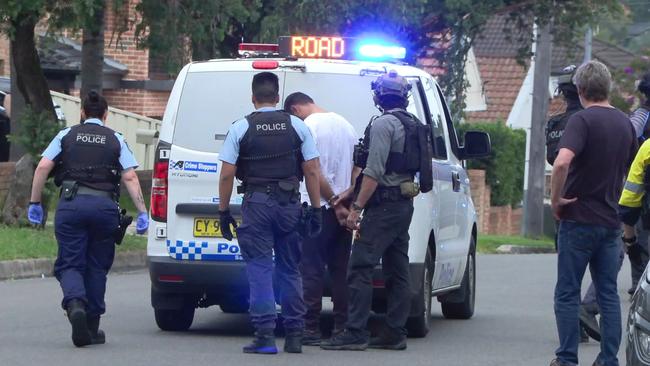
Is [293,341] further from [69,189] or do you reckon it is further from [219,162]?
[69,189]

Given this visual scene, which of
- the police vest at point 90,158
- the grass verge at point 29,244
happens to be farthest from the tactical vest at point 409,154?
the grass verge at point 29,244

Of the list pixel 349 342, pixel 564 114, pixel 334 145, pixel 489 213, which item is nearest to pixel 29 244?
pixel 334 145

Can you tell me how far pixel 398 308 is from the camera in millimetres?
10023

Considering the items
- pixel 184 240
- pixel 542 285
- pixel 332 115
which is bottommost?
pixel 542 285

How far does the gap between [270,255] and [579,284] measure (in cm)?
204

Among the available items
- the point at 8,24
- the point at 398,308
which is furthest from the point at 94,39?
the point at 398,308

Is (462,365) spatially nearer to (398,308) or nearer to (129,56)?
(398,308)

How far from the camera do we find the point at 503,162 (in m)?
30.7

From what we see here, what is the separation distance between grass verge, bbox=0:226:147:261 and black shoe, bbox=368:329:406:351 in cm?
606

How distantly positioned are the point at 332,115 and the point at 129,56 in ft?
65.1

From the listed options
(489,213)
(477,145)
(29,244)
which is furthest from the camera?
(489,213)

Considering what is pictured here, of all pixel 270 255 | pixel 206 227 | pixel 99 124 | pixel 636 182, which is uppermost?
pixel 99 124

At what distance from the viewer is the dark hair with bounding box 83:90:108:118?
1029cm

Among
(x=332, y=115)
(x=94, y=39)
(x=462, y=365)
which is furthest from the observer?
(x=94, y=39)
